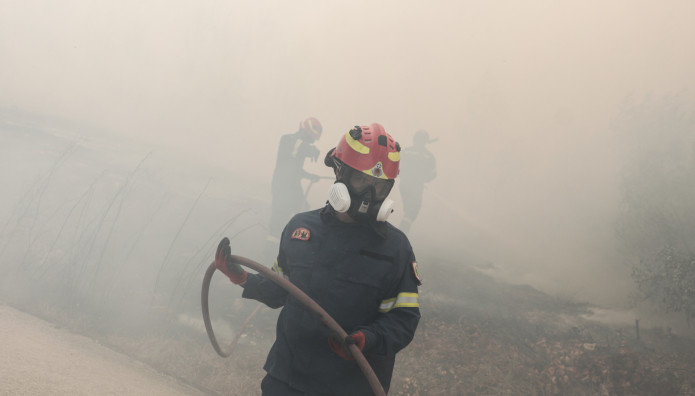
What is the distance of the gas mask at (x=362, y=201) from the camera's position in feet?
5.63

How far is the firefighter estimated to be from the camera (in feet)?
5.51

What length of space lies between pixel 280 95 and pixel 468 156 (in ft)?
25.9

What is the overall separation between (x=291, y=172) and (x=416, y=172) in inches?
103

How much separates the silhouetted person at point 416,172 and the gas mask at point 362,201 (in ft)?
21.4

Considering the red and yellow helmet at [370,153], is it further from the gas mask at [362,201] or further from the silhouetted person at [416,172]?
the silhouetted person at [416,172]

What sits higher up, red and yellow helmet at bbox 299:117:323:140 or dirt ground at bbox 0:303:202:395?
red and yellow helmet at bbox 299:117:323:140

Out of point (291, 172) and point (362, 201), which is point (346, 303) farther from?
point (291, 172)

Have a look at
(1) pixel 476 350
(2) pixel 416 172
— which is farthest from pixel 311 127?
(1) pixel 476 350

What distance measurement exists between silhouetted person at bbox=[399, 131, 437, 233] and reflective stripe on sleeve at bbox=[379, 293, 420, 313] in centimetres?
664

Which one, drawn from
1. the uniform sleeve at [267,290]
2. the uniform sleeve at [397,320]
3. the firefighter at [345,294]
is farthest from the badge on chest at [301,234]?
the uniform sleeve at [397,320]

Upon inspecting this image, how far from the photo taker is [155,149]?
13375 millimetres

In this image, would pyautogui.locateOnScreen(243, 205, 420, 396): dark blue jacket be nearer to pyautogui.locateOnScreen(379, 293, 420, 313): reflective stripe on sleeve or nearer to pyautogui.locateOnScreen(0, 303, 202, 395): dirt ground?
pyautogui.locateOnScreen(379, 293, 420, 313): reflective stripe on sleeve

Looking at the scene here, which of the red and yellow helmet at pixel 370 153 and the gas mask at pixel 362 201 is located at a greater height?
the red and yellow helmet at pixel 370 153

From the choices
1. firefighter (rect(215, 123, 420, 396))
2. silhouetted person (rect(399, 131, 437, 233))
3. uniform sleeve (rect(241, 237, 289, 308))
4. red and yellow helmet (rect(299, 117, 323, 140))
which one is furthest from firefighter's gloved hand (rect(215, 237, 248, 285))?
silhouetted person (rect(399, 131, 437, 233))
